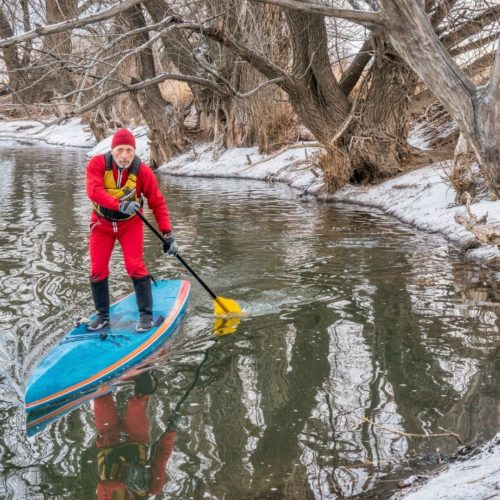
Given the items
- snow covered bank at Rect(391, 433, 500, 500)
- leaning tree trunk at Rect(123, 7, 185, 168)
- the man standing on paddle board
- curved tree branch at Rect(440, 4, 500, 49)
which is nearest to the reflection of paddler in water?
the man standing on paddle board

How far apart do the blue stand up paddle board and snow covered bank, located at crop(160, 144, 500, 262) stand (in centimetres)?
461

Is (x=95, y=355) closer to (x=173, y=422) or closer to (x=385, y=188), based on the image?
(x=173, y=422)

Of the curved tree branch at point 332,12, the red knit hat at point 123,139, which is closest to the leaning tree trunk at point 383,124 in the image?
the curved tree branch at point 332,12

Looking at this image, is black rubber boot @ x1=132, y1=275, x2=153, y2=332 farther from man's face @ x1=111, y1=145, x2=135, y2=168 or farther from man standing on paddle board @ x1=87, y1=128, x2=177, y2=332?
man's face @ x1=111, y1=145, x2=135, y2=168

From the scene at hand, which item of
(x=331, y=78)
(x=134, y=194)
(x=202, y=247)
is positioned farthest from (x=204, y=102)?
(x=134, y=194)

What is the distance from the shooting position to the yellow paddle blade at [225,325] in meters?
6.47

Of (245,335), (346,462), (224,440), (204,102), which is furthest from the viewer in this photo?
(204,102)

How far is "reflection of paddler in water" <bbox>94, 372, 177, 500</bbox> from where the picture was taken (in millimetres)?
3883

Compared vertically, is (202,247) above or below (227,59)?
below

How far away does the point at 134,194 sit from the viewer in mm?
5938

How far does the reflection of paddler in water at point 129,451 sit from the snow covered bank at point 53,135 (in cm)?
2667

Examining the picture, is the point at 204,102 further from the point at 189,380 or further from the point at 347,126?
the point at 189,380

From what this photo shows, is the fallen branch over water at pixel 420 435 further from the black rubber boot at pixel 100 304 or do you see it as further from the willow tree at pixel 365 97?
the willow tree at pixel 365 97

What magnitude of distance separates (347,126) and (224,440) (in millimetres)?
10165
